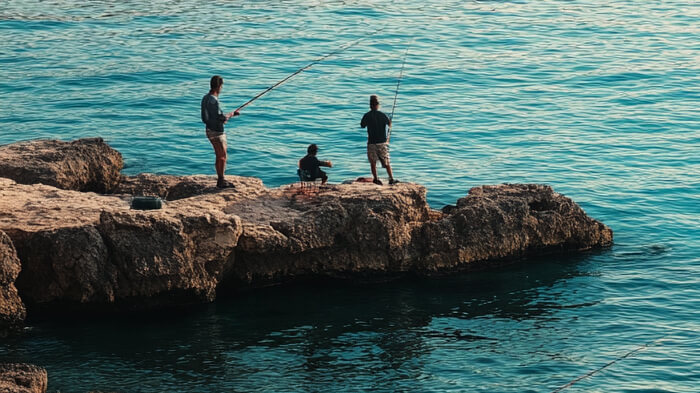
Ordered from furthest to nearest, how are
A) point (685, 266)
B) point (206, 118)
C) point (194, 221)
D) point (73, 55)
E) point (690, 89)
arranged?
point (73, 55) < point (690, 89) < point (685, 266) < point (206, 118) < point (194, 221)

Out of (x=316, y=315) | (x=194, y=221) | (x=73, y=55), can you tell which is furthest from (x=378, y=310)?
(x=73, y=55)

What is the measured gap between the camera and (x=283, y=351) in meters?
16.7

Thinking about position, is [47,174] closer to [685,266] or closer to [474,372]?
[474,372]

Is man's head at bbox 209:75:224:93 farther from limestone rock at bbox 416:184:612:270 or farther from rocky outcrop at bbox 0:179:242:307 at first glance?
limestone rock at bbox 416:184:612:270

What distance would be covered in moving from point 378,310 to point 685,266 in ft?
21.6

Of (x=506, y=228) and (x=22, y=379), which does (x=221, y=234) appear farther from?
(x=506, y=228)

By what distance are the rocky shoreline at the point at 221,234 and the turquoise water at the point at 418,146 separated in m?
0.50

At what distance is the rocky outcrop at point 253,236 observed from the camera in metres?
17.5

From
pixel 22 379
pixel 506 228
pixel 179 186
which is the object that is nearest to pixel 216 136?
pixel 179 186

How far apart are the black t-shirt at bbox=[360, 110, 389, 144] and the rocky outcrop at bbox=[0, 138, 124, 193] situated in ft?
19.9

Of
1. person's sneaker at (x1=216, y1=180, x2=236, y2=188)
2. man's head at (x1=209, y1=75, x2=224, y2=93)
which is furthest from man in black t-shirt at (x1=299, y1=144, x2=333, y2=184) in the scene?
man's head at (x1=209, y1=75, x2=224, y2=93)

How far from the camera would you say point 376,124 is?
2009 cm

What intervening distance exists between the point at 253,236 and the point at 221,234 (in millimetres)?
682

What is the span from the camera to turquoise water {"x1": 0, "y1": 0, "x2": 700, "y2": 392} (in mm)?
16297
